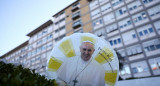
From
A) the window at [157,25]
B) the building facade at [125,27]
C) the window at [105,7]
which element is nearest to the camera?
the building facade at [125,27]

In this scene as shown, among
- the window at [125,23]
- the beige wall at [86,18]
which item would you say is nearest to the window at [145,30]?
the window at [125,23]

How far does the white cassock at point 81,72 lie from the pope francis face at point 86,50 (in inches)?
4.6

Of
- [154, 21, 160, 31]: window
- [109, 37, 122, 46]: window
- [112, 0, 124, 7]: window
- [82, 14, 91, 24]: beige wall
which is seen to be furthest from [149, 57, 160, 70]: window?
[82, 14, 91, 24]: beige wall

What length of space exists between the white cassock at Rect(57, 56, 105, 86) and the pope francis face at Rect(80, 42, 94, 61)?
117mm

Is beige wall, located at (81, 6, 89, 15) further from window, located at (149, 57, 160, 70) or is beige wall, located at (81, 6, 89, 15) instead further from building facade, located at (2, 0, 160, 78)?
window, located at (149, 57, 160, 70)

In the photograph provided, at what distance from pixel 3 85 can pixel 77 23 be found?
24.6 meters

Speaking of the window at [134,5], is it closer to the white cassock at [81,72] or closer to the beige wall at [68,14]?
the beige wall at [68,14]

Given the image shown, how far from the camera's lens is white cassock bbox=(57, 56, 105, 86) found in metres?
2.85

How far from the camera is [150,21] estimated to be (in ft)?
55.0

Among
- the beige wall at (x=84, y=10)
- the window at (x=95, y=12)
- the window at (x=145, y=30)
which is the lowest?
the window at (x=145, y=30)

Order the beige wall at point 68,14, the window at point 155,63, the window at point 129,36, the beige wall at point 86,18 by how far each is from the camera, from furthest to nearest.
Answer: the beige wall at point 68,14
the beige wall at point 86,18
the window at point 129,36
the window at point 155,63

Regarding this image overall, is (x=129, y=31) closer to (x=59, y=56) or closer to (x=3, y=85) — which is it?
(x=59, y=56)

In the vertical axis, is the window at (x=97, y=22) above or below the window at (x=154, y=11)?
above

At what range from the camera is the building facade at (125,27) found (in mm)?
15758
